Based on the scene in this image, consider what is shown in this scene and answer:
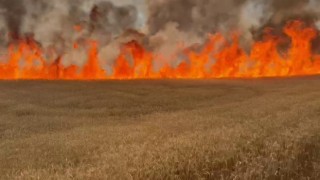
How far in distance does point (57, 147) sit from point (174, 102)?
20.4 metres

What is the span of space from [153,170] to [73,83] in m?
41.0

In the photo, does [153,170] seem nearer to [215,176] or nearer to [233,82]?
[215,176]

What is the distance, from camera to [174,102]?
35188 millimetres

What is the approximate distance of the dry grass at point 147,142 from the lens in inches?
333

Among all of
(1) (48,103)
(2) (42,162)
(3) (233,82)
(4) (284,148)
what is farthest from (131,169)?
(3) (233,82)

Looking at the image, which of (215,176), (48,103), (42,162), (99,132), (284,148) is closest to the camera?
(215,176)

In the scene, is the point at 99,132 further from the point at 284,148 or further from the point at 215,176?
the point at 215,176

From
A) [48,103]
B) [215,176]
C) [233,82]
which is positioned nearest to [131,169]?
[215,176]

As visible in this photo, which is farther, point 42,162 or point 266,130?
point 266,130

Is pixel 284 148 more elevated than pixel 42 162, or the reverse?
pixel 284 148

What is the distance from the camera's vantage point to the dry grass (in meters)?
8.45

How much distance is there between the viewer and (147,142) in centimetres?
1362

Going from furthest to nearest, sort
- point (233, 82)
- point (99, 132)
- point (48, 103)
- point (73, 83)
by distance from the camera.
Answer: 1. point (233, 82)
2. point (73, 83)
3. point (48, 103)
4. point (99, 132)

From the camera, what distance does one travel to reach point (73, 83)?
4838 centimetres
